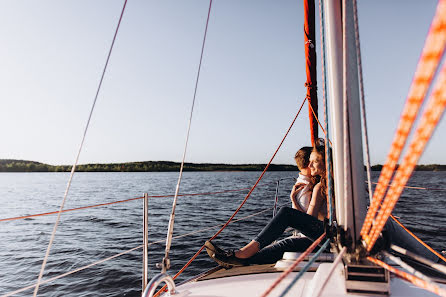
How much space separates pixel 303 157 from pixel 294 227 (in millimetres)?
993

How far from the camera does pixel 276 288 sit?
184 cm

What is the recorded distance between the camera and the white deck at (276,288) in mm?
1438

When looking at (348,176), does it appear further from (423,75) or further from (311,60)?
(311,60)

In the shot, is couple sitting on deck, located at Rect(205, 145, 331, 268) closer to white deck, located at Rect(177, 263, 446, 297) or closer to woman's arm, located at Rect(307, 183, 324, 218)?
woman's arm, located at Rect(307, 183, 324, 218)

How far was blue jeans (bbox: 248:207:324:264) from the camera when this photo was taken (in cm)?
230

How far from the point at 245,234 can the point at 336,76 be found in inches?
271

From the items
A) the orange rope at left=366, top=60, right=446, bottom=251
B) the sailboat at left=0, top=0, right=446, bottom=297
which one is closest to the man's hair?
the sailboat at left=0, top=0, right=446, bottom=297

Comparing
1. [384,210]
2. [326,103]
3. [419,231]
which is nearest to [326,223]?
[384,210]

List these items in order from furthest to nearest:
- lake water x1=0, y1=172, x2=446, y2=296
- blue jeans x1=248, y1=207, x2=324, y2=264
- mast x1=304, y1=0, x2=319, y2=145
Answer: lake water x1=0, y1=172, x2=446, y2=296, mast x1=304, y1=0, x2=319, y2=145, blue jeans x1=248, y1=207, x2=324, y2=264

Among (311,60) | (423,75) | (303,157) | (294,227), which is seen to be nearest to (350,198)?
(423,75)

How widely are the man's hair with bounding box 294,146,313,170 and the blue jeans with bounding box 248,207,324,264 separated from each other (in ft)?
2.72

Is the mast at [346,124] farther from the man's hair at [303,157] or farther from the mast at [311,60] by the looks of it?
the mast at [311,60]

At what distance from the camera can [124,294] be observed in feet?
14.1

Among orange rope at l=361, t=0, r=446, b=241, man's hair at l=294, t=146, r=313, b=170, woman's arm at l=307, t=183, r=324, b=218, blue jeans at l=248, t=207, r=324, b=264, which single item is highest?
man's hair at l=294, t=146, r=313, b=170
